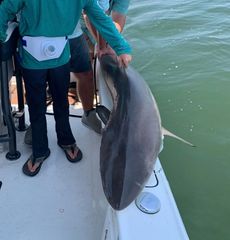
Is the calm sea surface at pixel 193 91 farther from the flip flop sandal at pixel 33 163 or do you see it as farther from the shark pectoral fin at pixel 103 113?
the flip flop sandal at pixel 33 163

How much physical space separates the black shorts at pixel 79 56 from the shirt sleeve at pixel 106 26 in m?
0.46

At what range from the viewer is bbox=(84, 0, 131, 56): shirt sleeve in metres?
2.77

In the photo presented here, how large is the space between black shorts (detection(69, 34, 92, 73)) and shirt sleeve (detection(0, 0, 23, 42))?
0.71 meters

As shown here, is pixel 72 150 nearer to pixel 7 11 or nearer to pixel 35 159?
pixel 35 159

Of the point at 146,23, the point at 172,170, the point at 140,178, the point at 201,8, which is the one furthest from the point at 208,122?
the point at 201,8

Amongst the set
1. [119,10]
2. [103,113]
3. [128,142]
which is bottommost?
[103,113]

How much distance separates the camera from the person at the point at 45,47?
258 centimetres

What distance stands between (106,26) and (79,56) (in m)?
0.55

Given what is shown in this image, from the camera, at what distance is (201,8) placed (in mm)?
8969

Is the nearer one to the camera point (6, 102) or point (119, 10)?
point (6, 102)

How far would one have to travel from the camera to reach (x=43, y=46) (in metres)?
2.70

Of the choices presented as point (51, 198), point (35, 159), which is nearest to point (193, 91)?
point (35, 159)

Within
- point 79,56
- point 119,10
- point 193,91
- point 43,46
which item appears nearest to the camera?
point 43,46

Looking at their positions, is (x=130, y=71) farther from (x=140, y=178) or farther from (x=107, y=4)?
(x=140, y=178)
